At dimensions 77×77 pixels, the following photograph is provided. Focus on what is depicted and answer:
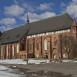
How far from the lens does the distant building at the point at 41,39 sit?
4956 cm

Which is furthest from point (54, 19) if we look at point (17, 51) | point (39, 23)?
point (17, 51)

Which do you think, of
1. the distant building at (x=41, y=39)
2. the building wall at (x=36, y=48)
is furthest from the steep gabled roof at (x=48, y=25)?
the building wall at (x=36, y=48)

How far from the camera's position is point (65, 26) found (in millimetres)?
48594

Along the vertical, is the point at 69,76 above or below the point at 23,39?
below

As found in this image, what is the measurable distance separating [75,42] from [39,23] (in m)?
21.6

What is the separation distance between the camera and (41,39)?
55.6m

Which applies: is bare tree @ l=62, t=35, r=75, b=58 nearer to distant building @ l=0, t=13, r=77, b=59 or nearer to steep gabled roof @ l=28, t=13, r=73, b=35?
distant building @ l=0, t=13, r=77, b=59

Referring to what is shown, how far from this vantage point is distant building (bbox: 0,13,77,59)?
163 ft

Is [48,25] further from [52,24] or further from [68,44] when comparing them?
[68,44]

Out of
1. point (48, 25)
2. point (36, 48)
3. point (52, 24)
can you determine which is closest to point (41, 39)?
point (36, 48)

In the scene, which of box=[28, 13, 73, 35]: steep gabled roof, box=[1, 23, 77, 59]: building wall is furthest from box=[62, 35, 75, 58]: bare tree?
box=[28, 13, 73, 35]: steep gabled roof

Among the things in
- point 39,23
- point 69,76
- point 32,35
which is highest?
point 39,23

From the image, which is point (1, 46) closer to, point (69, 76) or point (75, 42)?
point (75, 42)

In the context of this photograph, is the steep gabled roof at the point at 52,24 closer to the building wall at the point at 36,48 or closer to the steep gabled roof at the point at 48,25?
the steep gabled roof at the point at 48,25
